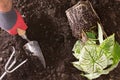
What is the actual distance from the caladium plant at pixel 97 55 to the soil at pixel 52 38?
125 mm

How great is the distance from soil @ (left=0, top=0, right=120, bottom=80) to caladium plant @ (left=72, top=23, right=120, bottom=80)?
125 millimetres

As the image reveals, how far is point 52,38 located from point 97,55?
352mm

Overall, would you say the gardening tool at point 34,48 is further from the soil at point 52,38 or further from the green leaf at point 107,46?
the green leaf at point 107,46

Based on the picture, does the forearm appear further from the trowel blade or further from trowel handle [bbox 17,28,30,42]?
the trowel blade

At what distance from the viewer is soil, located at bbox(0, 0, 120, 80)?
4.62ft

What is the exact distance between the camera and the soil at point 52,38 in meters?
1.41

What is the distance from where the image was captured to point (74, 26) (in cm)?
137

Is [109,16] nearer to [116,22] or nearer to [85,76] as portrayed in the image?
[116,22]

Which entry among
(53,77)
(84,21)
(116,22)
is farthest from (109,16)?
(53,77)

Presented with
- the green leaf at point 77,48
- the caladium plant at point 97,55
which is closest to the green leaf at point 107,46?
the caladium plant at point 97,55

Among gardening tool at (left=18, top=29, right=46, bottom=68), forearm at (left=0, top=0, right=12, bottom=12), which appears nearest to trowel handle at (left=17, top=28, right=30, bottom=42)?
gardening tool at (left=18, top=29, right=46, bottom=68)

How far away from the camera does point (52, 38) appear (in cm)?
146

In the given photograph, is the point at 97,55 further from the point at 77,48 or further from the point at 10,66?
the point at 10,66

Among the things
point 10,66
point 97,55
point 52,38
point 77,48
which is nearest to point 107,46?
point 97,55
